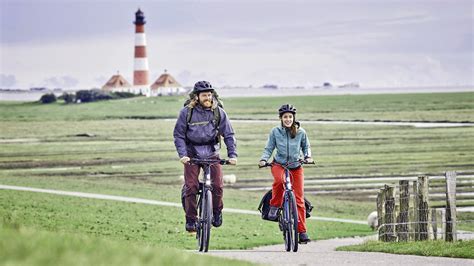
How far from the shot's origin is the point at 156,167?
194ft

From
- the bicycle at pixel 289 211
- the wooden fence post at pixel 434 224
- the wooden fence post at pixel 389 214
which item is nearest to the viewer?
the bicycle at pixel 289 211

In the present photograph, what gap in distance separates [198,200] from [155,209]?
1712 cm

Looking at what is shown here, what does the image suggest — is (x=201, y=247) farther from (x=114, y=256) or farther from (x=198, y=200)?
(x=114, y=256)

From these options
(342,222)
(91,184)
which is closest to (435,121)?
(91,184)

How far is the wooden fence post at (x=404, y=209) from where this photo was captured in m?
21.1

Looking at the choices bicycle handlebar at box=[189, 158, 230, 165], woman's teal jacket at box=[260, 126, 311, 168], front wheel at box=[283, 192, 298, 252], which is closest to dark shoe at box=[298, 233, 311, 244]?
front wheel at box=[283, 192, 298, 252]

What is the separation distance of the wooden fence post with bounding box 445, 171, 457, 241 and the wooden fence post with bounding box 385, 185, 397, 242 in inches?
89.4

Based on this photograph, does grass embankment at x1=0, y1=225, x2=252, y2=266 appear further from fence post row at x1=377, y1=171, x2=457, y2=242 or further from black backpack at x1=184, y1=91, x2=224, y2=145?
fence post row at x1=377, y1=171, x2=457, y2=242

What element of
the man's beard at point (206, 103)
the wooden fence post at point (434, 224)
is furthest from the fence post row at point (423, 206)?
the man's beard at point (206, 103)

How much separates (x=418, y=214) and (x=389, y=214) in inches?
61.7

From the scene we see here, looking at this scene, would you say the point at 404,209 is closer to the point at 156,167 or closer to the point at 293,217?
the point at 293,217

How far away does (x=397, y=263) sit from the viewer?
48.5 feet

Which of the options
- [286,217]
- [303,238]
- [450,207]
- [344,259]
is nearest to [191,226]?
[286,217]

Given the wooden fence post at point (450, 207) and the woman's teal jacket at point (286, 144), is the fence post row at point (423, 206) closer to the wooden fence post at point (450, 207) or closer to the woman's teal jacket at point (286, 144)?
the wooden fence post at point (450, 207)
